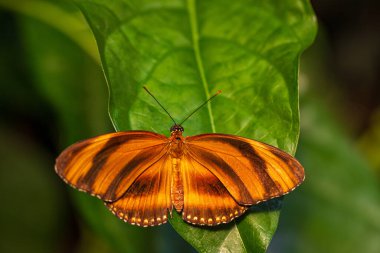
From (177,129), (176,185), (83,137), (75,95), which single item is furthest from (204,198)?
(75,95)

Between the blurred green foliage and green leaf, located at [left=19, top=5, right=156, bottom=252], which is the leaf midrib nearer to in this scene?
the blurred green foliage

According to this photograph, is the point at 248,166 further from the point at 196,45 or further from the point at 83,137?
the point at 83,137

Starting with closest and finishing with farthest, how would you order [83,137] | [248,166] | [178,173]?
[248,166] → [178,173] → [83,137]

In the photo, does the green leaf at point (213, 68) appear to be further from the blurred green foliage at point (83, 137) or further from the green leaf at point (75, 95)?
the green leaf at point (75, 95)

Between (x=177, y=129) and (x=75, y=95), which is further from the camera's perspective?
(x=75, y=95)

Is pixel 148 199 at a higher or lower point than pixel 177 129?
lower

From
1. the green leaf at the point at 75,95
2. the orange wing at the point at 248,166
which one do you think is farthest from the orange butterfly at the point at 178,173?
the green leaf at the point at 75,95

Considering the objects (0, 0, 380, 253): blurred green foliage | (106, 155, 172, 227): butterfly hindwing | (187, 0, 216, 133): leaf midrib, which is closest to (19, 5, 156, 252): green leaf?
(0, 0, 380, 253): blurred green foliage

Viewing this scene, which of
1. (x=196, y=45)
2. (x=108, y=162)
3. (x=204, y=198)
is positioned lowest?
(x=204, y=198)
